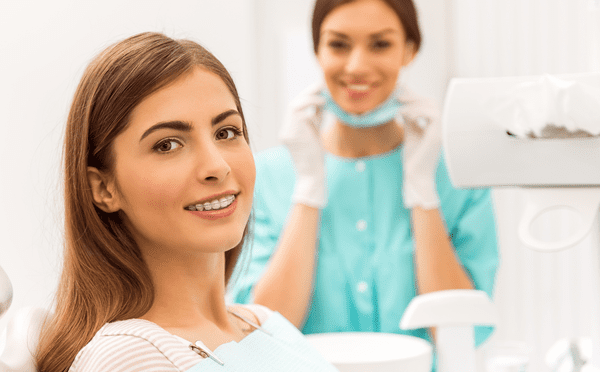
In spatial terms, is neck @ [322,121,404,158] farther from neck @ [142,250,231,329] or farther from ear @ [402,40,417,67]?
neck @ [142,250,231,329]

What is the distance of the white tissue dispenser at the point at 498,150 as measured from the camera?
81cm

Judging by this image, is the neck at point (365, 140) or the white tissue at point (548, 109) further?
the neck at point (365, 140)

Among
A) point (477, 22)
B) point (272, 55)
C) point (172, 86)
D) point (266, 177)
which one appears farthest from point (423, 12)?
point (172, 86)

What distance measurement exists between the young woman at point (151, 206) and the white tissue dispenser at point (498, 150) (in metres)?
0.32

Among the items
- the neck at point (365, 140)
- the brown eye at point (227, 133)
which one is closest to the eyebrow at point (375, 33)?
the neck at point (365, 140)

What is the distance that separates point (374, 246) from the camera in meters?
1.39

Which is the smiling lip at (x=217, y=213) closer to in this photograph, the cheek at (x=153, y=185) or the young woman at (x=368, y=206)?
the cheek at (x=153, y=185)

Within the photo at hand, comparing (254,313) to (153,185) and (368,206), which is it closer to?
(153,185)

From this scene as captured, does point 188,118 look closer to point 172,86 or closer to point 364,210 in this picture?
point 172,86

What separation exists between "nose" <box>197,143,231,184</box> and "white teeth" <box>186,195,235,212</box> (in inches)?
0.8

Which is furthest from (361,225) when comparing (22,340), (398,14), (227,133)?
(22,340)

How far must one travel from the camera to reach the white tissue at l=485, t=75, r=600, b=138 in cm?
77

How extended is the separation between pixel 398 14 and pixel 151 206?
0.89 m

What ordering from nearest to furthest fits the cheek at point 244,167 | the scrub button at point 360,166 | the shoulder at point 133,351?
1. the shoulder at point 133,351
2. the cheek at point 244,167
3. the scrub button at point 360,166
